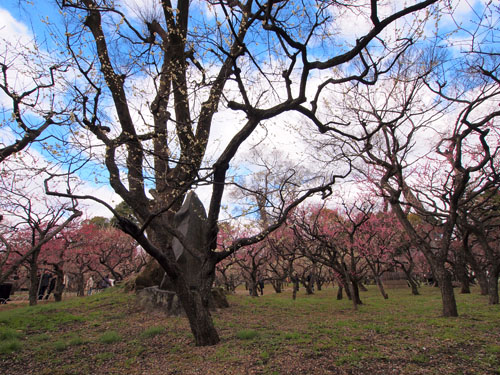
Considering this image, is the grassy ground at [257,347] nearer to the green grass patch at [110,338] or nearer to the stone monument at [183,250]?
the green grass patch at [110,338]

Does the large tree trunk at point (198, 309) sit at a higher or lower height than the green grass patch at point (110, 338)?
higher

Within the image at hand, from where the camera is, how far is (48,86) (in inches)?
231

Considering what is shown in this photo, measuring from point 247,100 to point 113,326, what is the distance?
594cm

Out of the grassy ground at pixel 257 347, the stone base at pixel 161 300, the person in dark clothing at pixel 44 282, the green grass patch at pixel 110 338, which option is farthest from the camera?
the person in dark clothing at pixel 44 282

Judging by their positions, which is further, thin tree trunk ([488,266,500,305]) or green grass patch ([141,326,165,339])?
thin tree trunk ([488,266,500,305])

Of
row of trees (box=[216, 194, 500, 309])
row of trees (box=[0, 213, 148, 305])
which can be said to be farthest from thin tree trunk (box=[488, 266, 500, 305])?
row of trees (box=[0, 213, 148, 305])

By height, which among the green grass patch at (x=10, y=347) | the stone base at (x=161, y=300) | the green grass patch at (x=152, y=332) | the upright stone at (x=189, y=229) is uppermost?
the upright stone at (x=189, y=229)

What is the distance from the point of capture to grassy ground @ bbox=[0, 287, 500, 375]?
13.0 ft

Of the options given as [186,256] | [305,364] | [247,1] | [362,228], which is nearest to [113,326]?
[186,256]

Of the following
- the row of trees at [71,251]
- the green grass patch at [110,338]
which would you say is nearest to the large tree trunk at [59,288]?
the row of trees at [71,251]

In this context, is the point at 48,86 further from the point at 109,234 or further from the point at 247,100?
the point at 109,234

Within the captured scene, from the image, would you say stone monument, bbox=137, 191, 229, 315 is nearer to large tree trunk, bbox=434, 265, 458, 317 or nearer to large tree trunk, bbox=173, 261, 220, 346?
large tree trunk, bbox=173, 261, 220, 346

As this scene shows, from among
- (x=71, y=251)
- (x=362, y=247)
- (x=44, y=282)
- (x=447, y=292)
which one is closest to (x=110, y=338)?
(x=447, y=292)

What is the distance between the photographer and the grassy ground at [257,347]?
3.95m
